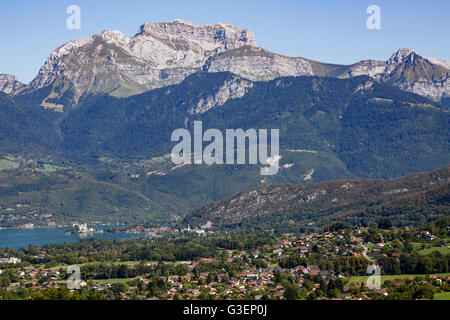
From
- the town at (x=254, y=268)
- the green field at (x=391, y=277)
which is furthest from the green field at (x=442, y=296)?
the green field at (x=391, y=277)

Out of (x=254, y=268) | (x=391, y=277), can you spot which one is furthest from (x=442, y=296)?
(x=254, y=268)

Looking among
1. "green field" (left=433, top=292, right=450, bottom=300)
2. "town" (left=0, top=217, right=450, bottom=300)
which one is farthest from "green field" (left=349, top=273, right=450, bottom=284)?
"green field" (left=433, top=292, right=450, bottom=300)

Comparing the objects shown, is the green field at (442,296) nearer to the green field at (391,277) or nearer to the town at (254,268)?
the town at (254,268)

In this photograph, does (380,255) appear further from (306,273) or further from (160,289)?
(160,289)

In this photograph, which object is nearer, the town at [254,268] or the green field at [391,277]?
the town at [254,268]

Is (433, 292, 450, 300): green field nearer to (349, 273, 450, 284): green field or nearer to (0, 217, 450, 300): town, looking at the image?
(0, 217, 450, 300): town

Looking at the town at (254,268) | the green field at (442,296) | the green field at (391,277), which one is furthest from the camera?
the green field at (391,277)

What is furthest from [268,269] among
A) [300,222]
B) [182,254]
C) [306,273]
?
[300,222]

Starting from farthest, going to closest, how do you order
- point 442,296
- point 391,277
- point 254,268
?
point 254,268 < point 391,277 < point 442,296

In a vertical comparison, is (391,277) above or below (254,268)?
below

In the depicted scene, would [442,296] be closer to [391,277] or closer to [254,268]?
[391,277]

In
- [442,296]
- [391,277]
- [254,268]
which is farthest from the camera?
[254,268]

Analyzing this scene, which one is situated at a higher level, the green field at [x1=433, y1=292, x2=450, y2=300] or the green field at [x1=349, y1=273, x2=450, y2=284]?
the green field at [x1=349, y1=273, x2=450, y2=284]
